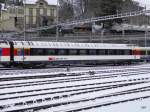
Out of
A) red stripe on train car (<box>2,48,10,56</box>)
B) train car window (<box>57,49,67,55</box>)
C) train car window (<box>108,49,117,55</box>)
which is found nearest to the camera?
Answer: red stripe on train car (<box>2,48,10,56</box>)

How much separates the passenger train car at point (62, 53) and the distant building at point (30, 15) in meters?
39.4

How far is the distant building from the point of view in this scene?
78738mm

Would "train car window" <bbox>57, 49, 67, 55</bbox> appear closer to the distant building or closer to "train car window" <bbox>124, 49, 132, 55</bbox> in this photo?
"train car window" <bbox>124, 49, 132, 55</bbox>

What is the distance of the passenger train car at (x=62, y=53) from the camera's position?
3250 cm

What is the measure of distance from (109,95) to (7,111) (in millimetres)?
5378

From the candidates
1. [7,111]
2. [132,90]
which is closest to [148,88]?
[132,90]

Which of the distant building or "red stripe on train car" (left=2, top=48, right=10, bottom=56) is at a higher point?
the distant building

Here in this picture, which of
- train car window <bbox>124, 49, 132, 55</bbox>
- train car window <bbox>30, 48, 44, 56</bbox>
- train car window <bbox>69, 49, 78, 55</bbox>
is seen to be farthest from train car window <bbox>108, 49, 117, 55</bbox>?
train car window <bbox>30, 48, 44, 56</bbox>

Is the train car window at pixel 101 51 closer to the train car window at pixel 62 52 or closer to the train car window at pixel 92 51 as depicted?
the train car window at pixel 92 51

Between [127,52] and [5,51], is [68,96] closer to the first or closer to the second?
[5,51]

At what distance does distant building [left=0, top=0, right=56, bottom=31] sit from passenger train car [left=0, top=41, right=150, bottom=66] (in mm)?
39384

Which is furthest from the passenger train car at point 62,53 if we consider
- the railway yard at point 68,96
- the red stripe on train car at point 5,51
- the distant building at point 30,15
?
the distant building at point 30,15

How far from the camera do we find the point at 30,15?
83062 mm

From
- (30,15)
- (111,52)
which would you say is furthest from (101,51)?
(30,15)
